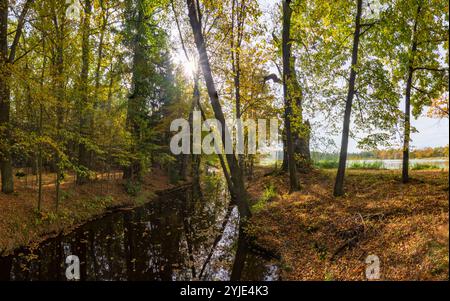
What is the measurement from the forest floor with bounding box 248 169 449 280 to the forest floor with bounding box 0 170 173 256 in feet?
28.9

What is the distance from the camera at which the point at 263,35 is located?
634 inches

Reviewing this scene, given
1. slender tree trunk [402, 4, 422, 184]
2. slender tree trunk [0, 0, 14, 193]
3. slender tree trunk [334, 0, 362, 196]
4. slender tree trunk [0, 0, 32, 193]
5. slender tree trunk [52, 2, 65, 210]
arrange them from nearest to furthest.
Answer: slender tree trunk [402, 4, 422, 184] → slender tree trunk [334, 0, 362, 196] → slender tree trunk [52, 2, 65, 210] → slender tree trunk [0, 0, 32, 193] → slender tree trunk [0, 0, 14, 193]

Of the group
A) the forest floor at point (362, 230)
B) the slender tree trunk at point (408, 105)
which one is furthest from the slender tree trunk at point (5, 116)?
the slender tree trunk at point (408, 105)

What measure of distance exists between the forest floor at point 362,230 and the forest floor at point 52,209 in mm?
8819

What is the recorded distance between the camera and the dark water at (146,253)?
28.0ft

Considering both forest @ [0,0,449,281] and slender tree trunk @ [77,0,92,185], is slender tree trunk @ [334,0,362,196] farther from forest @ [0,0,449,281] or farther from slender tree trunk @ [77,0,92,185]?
slender tree trunk @ [77,0,92,185]

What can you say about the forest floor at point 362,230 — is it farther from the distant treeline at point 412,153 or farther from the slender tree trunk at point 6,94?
the slender tree trunk at point 6,94

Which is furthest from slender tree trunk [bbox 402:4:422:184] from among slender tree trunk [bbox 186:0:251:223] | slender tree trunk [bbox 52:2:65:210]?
slender tree trunk [bbox 52:2:65:210]

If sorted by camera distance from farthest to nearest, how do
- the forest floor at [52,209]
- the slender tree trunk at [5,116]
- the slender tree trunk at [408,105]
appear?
the slender tree trunk at [5,116] < the slender tree trunk at [408,105] < the forest floor at [52,209]

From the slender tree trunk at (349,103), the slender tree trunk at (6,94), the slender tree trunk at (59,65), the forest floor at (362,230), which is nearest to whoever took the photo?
the forest floor at (362,230)

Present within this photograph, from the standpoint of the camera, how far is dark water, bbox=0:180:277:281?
28.0ft

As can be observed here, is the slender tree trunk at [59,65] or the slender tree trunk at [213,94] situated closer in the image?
the slender tree trunk at [213,94]

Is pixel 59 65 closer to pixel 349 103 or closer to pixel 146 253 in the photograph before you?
pixel 146 253

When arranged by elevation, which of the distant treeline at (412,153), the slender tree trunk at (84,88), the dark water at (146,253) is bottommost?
the dark water at (146,253)
